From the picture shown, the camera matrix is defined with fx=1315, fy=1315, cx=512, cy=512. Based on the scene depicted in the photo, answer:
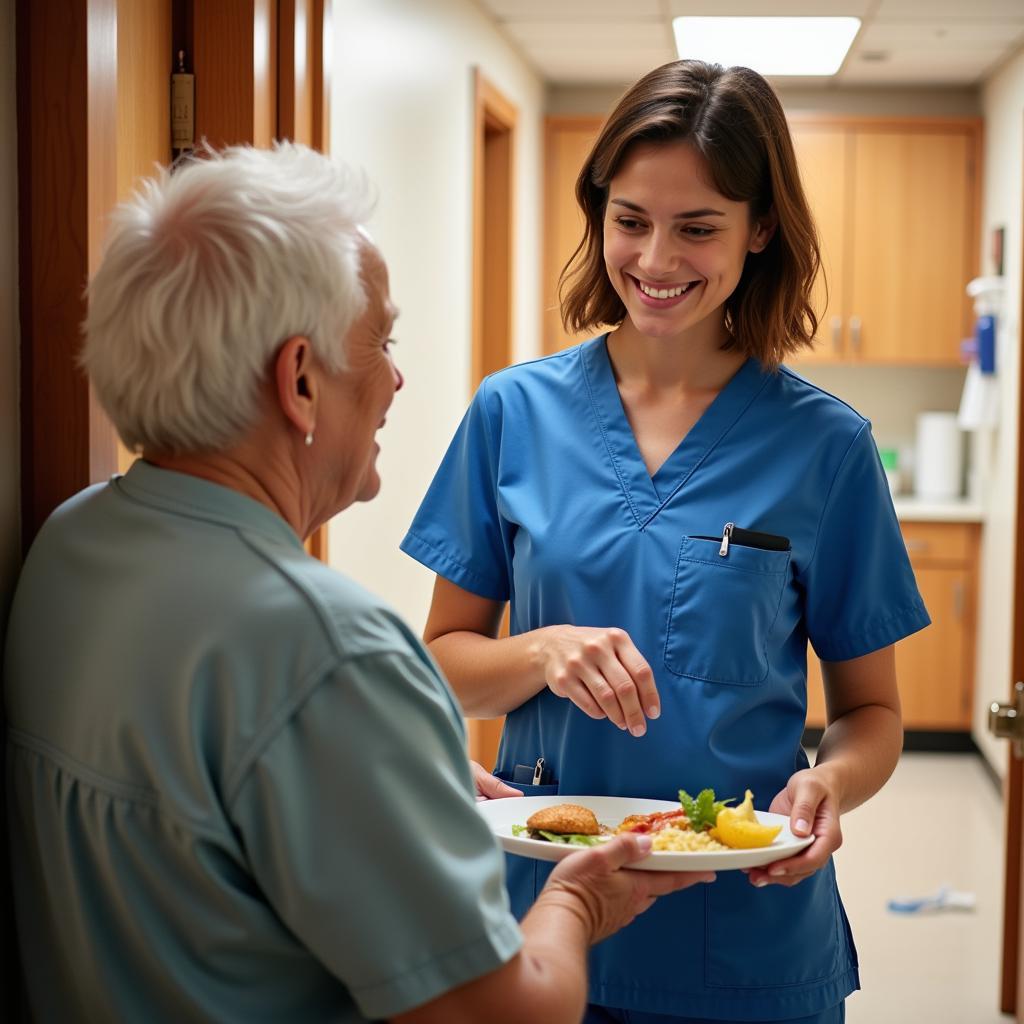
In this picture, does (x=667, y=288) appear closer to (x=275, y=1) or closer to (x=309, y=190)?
(x=309, y=190)

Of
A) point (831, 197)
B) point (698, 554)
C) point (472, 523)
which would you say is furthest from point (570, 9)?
point (698, 554)

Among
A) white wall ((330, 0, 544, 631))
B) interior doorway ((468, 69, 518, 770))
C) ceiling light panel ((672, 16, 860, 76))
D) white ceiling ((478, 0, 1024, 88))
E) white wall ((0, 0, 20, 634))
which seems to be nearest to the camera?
white wall ((0, 0, 20, 634))

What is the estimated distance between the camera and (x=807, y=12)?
4.14 metres

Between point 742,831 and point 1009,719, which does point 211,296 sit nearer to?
point 742,831

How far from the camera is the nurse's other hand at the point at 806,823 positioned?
51.6 inches

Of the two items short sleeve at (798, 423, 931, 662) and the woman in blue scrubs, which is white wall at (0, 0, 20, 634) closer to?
the woman in blue scrubs

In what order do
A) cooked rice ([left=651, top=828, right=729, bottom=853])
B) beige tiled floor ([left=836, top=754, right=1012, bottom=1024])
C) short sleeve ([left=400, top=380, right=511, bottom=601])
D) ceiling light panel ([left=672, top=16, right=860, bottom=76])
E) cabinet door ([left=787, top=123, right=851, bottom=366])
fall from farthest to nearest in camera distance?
cabinet door ([left=787, top=123, right=851, bottom=366])
ceiling light panel ([left=672, top=16, right=860, bottom=76])
beige tiled floor ([left=836, top=754, right=1012, bottom=1024])
short sleeve ([left=400, top=380, right=511, bottom=601])
cooked rice ([left=651, top=828, right=729, bottom=853])

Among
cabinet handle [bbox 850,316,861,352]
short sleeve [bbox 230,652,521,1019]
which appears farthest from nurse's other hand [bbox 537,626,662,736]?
cabinet handle [bbox 850,316,861,352]

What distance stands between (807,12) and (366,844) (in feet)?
12.8

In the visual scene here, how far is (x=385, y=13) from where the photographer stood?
2.90 metres

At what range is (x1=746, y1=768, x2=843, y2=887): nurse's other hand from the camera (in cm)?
131

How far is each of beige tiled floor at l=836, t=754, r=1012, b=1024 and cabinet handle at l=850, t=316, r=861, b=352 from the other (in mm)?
1703

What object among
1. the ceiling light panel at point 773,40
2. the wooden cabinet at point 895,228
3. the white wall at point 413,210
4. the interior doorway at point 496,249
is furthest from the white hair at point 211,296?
the wooden cabinet at point 895,228

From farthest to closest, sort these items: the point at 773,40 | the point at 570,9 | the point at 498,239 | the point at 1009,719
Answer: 1. the point at 498,239
2. the point at 773,40
3. the point at 570,9
4. the point at 1009,719
